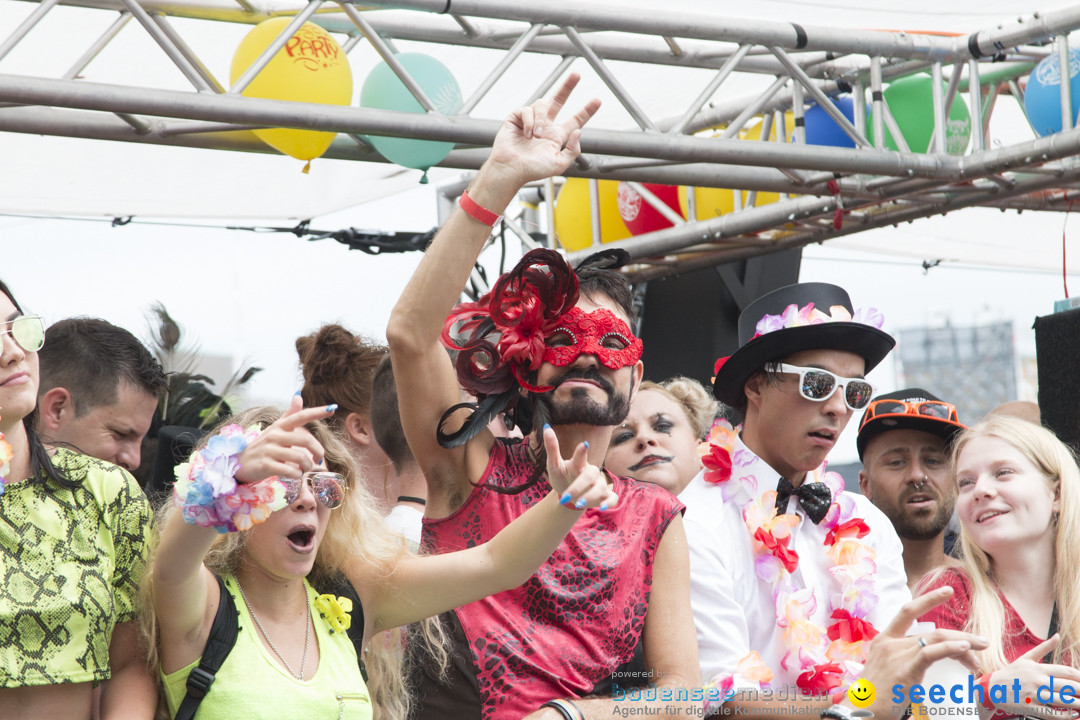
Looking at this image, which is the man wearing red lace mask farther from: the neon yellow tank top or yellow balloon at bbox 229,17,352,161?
yellow balloon at bbox 229,17,352,161

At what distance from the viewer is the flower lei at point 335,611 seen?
2.34 meters

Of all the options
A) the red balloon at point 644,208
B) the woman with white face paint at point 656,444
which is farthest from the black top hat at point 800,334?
the red balloon at point 644,208

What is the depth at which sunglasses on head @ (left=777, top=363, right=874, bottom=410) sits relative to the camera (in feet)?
10.00

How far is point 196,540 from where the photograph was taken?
1893mm

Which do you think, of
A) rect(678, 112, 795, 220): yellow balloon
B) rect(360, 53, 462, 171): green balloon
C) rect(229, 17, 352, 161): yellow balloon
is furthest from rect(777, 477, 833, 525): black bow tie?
rect(678, 112, 795, 220): yellow balloon

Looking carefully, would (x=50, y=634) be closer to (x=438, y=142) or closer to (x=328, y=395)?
(x=328, y=395)

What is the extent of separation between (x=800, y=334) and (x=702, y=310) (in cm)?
346

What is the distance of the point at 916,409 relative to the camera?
3.88 metres

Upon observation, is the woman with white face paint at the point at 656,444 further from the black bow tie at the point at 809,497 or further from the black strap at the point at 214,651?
the black strap at the point at 214,651

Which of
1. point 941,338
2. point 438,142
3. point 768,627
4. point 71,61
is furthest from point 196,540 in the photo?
point 941,338

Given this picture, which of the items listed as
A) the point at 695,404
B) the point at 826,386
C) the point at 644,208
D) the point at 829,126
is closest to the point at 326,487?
the point at 826,386

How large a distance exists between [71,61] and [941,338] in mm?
31242

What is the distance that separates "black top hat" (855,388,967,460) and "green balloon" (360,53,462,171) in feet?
5.93

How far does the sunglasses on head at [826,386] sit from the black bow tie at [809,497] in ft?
0.76
